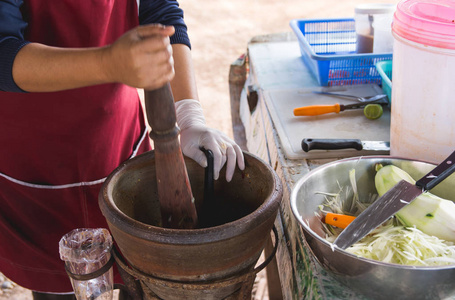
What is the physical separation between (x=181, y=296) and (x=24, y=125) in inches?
31.2

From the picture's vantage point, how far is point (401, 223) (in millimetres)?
1092

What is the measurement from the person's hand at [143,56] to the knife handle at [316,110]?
2.80 ft

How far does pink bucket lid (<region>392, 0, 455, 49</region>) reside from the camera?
3.72ft

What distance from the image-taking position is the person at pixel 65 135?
1.44 metres

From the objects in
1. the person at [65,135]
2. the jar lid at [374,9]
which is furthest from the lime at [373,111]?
the person at [65,135]

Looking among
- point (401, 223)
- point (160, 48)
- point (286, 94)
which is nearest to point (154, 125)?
point (160, 48)

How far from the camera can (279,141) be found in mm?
1688

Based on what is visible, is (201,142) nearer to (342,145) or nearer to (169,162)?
(169,162)

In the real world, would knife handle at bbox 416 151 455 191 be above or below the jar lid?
below

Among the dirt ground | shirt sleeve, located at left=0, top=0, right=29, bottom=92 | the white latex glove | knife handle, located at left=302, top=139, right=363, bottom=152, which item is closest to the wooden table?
knife handle, located at left=302, top=139, right=363, bottom=152

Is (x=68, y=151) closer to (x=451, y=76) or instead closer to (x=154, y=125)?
(x=154, y=125)

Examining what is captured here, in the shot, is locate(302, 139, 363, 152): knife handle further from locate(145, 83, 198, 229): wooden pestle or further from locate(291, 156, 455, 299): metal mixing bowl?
locate(145, 83, 198, 229): wooden pestle

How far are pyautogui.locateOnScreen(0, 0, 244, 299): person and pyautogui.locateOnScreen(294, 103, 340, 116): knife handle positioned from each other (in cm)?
41

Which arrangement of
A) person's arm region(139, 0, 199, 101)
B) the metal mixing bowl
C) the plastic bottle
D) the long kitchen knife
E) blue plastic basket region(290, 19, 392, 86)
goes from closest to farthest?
the metal mixing bowl, the long kitchen knife, the plastic bottle, person's arm region(139, 0, 199, 101), blue plastic basket region(290, 19, 392, 86)
